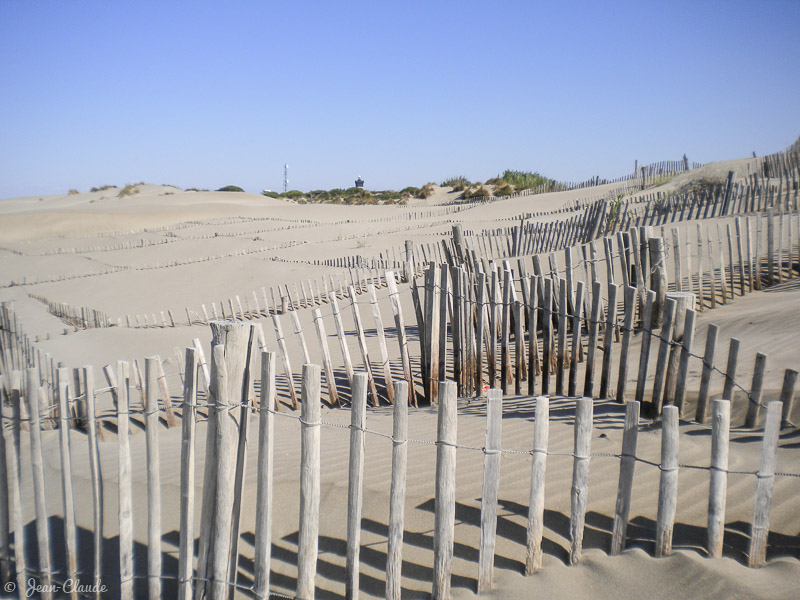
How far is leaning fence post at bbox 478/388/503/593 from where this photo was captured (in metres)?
2.90

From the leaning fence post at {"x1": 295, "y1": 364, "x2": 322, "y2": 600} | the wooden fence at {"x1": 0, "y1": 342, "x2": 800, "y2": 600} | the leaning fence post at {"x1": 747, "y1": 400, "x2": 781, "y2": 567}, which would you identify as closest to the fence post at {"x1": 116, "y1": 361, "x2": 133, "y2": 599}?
the wooden fence at {"x1": 0, "y1": 342, "x2": 800, "y2": 600}

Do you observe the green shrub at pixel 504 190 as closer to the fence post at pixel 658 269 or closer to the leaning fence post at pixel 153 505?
the fence post at pixel 658 269

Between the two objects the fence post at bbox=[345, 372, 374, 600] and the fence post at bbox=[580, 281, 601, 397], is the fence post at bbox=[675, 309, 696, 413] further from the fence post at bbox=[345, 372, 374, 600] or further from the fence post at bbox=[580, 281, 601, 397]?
the fence post at bbox=[345, 372, 374, 600]

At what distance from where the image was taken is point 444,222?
30297 millimetres

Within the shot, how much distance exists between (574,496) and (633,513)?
2.19 feet

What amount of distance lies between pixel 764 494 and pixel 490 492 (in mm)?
1275

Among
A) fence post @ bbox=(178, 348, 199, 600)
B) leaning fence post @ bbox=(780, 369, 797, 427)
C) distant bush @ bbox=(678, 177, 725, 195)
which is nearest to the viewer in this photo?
fence post @ bbox=(178, 348, 199, 600)

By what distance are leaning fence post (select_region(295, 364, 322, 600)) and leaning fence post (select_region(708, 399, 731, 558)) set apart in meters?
1.85

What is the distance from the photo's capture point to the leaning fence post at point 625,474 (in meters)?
2.95

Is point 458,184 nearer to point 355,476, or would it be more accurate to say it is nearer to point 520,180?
point 520,180

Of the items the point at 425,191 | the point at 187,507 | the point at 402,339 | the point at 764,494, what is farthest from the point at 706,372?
the point at 425,191

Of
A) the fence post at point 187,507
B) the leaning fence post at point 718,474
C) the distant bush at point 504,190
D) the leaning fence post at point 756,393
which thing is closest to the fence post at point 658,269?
the leaning fence post at point 756,393

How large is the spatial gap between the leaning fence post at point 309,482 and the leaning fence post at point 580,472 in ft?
4.05

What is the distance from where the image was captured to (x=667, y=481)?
296 cm
